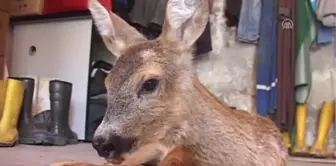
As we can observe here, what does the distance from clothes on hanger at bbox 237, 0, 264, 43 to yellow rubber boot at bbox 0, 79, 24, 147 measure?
1.35 meters

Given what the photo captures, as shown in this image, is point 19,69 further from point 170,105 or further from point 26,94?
point 170,105

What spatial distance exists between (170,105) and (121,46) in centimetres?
24

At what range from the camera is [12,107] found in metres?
2.56

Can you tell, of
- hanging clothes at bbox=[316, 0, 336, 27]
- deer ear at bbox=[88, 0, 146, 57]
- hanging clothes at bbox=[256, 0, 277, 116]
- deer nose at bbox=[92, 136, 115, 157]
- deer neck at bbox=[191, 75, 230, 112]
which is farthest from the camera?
hanging clothes at bbox=[256, 0, 277, 116]

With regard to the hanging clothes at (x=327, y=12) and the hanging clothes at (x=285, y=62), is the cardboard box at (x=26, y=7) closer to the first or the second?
the hanging clothes at (x=285, y=62)

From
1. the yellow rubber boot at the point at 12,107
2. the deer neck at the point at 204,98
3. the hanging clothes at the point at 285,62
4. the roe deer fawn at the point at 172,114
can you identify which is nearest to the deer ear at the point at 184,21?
the roe deer fawn at the point at 172,114

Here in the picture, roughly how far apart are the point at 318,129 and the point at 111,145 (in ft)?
7.80

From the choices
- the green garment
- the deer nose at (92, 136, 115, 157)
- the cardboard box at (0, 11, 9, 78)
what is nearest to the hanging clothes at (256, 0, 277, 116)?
the green garment

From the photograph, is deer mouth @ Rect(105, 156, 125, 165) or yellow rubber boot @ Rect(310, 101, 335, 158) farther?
yellow rubber boot @ Rect(310, 101, 335, 158)

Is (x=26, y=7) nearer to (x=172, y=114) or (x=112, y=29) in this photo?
(x=112, y=29)

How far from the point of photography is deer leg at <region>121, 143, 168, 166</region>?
107 cm

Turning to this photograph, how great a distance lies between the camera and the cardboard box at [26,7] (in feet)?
10.2

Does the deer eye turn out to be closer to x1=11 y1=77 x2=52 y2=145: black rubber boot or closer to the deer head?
the deer head

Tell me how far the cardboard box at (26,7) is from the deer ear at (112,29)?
184cm
